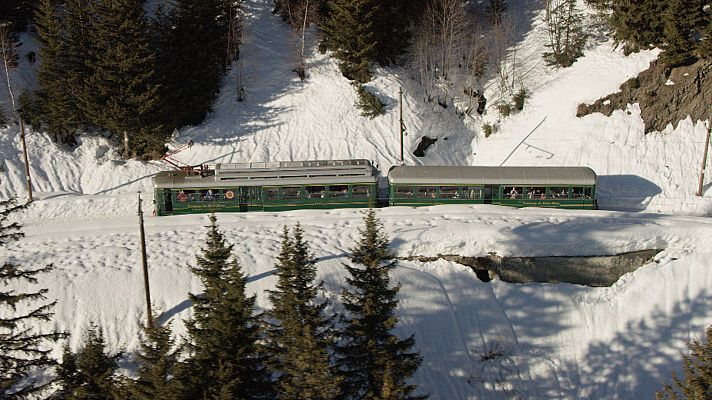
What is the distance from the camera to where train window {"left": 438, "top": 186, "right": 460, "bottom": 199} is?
100 feet

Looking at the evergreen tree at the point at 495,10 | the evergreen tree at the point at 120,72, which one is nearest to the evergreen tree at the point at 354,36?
the evergreen tree at the point at 120,72

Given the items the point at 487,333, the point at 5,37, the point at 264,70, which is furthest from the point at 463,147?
the point at 5,37

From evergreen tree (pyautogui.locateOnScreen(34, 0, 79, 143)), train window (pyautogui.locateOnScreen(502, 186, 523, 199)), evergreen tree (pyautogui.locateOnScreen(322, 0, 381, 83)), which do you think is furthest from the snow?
evergreen tree (pyautogui.locateOnScreen(322, 0, 381, 83))

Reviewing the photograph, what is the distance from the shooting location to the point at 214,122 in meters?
41.7

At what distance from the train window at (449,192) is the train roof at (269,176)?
3909mm

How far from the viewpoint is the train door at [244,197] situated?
30.4 m

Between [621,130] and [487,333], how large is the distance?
23.2 metres

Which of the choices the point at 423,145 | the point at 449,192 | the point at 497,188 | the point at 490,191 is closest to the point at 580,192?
the point at 497,188

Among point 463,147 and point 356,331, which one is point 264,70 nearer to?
point 463,147

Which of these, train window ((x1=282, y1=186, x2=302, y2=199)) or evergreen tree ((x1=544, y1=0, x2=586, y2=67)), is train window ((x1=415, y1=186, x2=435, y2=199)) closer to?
train window ((x1=282, y1=186, x2=302, y2=199))

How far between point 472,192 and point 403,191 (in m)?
3.99

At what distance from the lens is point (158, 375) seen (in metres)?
11.9

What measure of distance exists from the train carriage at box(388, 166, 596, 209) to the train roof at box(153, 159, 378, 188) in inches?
81.3

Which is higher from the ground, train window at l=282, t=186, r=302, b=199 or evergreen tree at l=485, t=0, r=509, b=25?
evergreen tree at l=485, t=0, r=509, b=25
